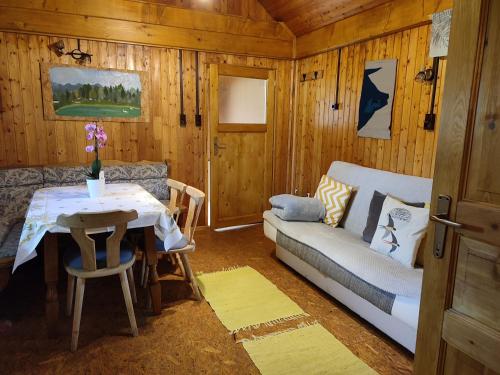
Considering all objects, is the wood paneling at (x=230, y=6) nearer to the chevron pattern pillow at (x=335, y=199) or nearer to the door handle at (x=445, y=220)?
the chevron pattern pillow at (x=335, y=199)

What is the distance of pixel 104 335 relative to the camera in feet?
7.29

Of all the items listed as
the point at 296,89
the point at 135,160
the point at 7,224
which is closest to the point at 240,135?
the point at 296,89

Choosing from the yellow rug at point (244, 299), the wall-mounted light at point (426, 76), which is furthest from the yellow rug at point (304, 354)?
the wall-mounted light at point (426, 76)

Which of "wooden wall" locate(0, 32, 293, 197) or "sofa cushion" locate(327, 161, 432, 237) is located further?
"wooden wall" locate(0, 32, 293, 197)

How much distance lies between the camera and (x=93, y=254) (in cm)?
203

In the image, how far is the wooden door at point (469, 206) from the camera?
3.79 ft

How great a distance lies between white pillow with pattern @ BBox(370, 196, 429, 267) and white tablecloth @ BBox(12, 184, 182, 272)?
4.62 feet

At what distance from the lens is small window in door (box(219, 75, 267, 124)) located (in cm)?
434

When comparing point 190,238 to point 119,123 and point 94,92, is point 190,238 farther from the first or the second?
point 94,92

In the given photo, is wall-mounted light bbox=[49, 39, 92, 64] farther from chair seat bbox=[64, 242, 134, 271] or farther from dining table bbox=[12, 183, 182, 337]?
chair seat bbox=[64, 242, 134, 271]

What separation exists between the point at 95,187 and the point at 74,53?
1765mm

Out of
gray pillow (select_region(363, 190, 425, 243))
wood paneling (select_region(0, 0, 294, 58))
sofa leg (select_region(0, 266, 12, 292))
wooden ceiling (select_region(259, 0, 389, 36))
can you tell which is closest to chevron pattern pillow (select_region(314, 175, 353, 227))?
gray pillow (select_region(363, 190, 425, 243))

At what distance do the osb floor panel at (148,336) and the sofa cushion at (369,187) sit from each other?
0.70m

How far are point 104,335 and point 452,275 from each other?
197cm
